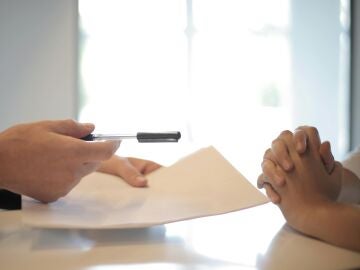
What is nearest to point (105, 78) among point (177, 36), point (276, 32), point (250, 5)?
point (177, 36)

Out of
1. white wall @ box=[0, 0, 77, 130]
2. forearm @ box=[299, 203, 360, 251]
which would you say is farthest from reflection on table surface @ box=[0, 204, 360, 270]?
white wall @ box=[0, 0, 77, 130]

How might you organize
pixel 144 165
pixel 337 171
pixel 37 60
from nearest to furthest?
pixel 337 171, pixel 144 165, pixel 37 60

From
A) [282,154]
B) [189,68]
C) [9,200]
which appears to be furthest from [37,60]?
[282,154]

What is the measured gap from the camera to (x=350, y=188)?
0.48 metres

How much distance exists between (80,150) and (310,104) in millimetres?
1963

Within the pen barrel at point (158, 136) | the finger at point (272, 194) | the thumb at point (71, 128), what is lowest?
the finger at point (272, 194)

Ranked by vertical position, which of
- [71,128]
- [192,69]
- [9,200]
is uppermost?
[192,69]

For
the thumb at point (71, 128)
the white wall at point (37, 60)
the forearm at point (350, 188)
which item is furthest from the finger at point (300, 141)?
the white wall at point (37, 60)

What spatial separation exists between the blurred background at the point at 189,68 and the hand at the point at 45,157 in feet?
3.51

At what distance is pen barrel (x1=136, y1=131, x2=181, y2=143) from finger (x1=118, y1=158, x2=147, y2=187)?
2.2 inches

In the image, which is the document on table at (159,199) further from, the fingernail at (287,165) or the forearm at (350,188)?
the forearm at (350,188)

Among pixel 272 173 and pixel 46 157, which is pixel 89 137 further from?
pixel 272 173

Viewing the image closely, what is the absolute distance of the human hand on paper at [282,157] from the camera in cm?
37

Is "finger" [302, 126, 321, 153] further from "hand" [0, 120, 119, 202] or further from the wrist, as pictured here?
"hand" [0, 120, 119, 202]
